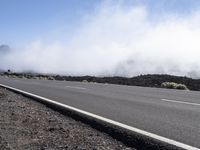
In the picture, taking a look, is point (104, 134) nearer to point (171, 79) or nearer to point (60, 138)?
point (60, 138)

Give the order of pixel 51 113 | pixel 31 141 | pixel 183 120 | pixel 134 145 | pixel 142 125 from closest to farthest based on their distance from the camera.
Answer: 1. pixel 134 145
2. pixel 31 141
3. pixel 142 125
4. pixel 183 120
5. pixel 51 113

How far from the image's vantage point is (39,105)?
1617cm

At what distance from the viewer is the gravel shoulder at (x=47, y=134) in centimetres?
855

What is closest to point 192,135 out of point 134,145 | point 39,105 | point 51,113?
point 134,145

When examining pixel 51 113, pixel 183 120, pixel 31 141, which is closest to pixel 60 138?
pixel 31 141

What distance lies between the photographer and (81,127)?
35.3 feet

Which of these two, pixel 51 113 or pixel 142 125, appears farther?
pixel 51 113

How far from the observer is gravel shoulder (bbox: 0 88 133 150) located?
8.55 metres

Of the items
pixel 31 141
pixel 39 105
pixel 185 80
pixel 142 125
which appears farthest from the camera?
pixel 185 80

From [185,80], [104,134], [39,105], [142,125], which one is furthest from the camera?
[185,80]

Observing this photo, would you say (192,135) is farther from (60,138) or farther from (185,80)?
(185,80)

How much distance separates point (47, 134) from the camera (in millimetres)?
9805

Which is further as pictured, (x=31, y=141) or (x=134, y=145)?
(x=31, y=141)

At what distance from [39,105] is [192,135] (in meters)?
8.20
